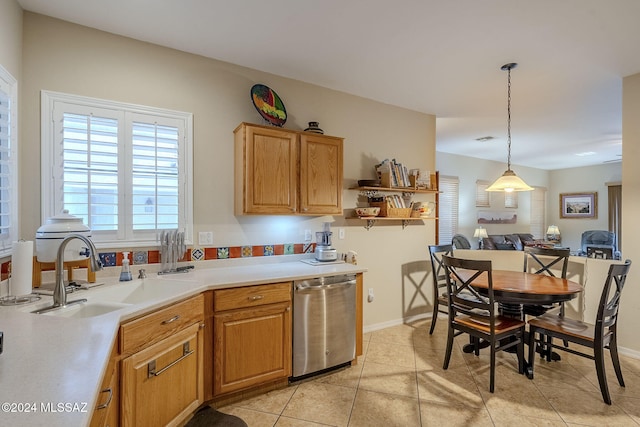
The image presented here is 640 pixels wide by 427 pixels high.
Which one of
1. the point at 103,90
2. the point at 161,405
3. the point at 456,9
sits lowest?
the point at 161,405

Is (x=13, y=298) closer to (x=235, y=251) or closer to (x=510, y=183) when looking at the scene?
(x=235, y=251)

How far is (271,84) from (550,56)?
7.86ft

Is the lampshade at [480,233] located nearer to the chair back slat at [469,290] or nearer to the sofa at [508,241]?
the sofa at [508,241]

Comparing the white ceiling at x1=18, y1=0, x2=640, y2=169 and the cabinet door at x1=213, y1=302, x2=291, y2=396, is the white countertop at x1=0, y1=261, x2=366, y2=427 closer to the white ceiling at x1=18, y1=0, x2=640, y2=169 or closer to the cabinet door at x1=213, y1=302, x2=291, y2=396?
the cabinet door at x1=213, y1=302, x2=291, y2=396

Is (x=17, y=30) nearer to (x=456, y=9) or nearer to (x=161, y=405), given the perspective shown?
(x=161, y=405)

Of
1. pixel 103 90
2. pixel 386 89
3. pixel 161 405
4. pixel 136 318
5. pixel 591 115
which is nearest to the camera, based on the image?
pixel 136 318

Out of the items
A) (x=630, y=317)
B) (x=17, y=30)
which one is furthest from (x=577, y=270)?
(x=17, y=30)

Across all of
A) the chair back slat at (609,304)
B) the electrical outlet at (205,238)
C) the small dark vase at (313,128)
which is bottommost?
the chair back slat at (609,304)

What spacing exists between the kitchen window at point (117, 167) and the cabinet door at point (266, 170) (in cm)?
45

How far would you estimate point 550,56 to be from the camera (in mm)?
2590

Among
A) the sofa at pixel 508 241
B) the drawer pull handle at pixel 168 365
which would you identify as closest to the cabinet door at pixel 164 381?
the drawer pull handle at pixel 168 365

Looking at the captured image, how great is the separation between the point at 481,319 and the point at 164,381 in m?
2.32

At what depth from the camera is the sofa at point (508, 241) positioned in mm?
6500

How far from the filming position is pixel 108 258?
7.52ft
